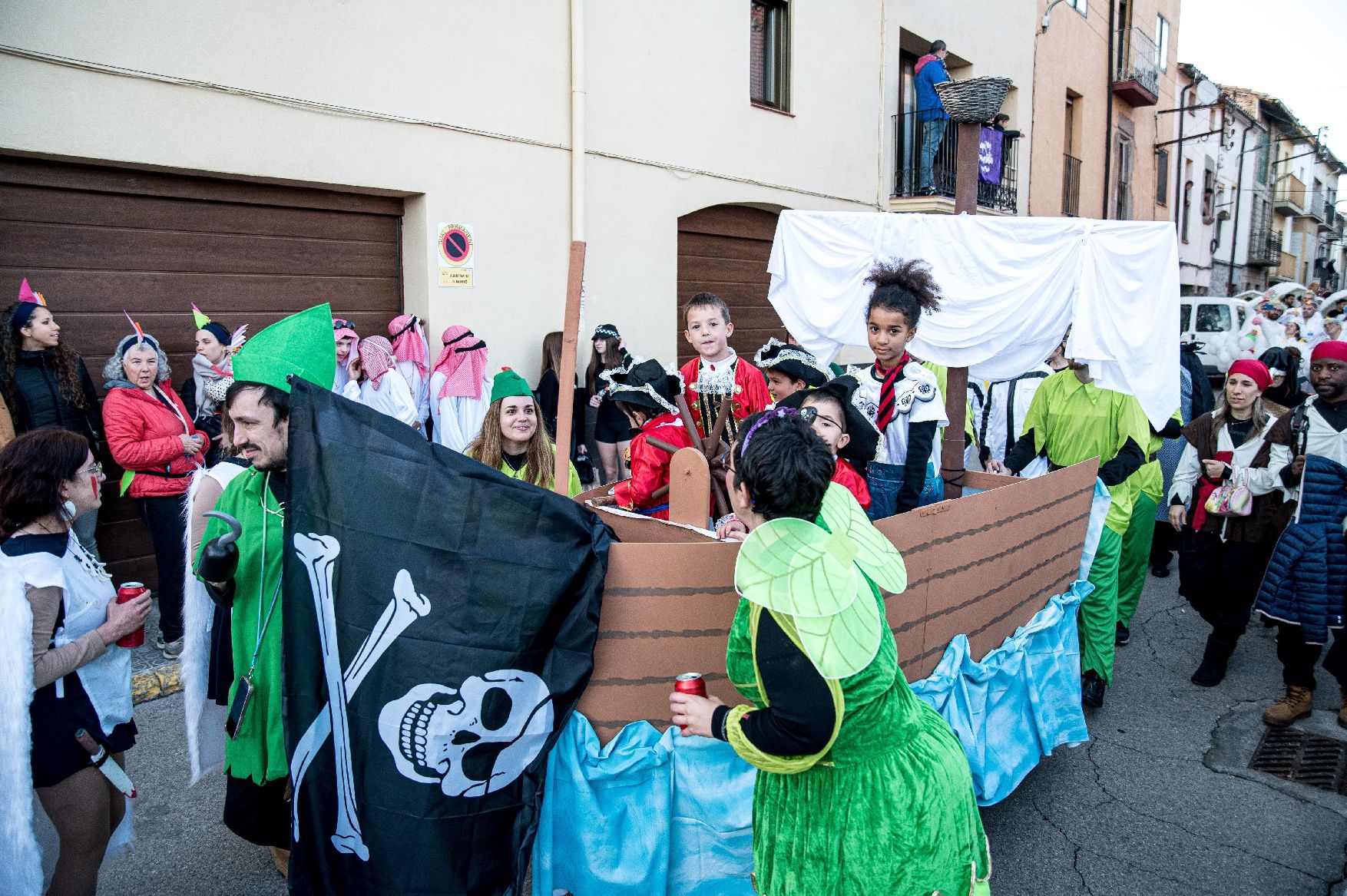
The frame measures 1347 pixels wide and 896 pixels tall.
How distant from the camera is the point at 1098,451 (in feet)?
15.8

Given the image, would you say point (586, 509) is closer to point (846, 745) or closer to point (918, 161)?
point (846, 745)

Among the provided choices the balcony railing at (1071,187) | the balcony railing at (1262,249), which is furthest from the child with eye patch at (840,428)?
the balcony railing at (1262,249)

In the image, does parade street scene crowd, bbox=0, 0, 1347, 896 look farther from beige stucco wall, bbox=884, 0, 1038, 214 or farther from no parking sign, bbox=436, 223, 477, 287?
beige stucco wall, bbox=884, 0, 1038, 214

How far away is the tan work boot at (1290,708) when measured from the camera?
4.38 m

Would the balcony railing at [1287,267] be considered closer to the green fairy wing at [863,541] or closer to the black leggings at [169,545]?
the black leggings at [169,545]

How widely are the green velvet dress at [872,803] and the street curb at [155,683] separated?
12.3 ft

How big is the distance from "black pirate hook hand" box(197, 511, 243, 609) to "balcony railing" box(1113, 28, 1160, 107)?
68.6 ft

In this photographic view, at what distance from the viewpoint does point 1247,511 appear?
4.65 metres

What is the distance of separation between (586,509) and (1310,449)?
12.6 ft

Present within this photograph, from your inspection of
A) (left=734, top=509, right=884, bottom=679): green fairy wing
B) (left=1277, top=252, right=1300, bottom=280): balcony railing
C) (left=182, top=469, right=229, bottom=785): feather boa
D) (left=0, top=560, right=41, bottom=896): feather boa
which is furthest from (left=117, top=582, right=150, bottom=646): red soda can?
(left=1277, top=252, right=1300, bottom=280): balcony railing

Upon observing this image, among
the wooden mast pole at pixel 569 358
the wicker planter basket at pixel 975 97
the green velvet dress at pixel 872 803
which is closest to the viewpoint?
the green velvet dress at pixel 872 803

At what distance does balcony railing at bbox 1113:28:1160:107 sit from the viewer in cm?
1883

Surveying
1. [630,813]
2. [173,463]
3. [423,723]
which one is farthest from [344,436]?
[173,463]

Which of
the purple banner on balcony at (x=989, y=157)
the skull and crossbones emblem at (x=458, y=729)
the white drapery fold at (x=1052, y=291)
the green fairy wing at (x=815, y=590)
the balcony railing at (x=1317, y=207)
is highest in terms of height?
the balcony railing at (x=1317, y=207)
